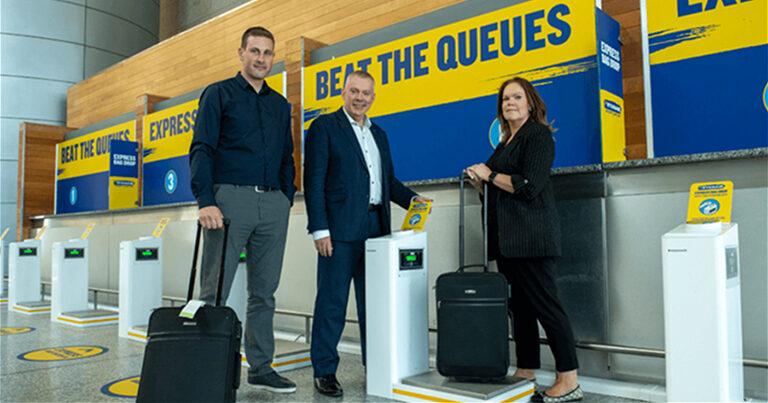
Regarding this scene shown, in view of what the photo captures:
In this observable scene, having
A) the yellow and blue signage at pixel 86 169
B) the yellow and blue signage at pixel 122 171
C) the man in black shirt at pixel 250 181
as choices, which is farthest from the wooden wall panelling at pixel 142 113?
the man in black shirt at pixel 250 181

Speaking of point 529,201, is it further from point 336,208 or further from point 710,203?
point 336,208

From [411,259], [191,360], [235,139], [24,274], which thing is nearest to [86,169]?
[24,274]

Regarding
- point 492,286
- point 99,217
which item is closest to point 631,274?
point 492,286

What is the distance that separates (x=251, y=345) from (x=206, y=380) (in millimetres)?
664

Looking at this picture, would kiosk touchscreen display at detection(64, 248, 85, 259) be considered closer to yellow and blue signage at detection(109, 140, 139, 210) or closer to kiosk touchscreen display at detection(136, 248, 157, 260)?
kiosk touchscreen display at detection(136, 248, 157, 260)

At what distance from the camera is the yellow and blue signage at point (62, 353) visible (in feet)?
10.8

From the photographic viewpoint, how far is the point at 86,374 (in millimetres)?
2869

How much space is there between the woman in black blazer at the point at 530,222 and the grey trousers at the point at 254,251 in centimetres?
86

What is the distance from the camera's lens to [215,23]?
6676mm

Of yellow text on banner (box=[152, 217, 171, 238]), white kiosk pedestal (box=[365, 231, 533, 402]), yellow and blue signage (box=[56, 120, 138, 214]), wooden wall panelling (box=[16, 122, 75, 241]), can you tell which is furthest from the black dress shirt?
wooden wall panelling (box=[16, 122, 75, 241])

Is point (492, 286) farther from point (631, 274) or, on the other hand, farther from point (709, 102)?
point (709, 102)

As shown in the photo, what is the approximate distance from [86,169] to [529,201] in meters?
7.64

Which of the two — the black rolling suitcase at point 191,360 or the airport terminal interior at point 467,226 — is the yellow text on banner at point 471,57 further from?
the black rolling suitcase at point 191,360

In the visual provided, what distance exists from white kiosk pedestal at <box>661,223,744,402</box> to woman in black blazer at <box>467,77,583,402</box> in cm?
43
